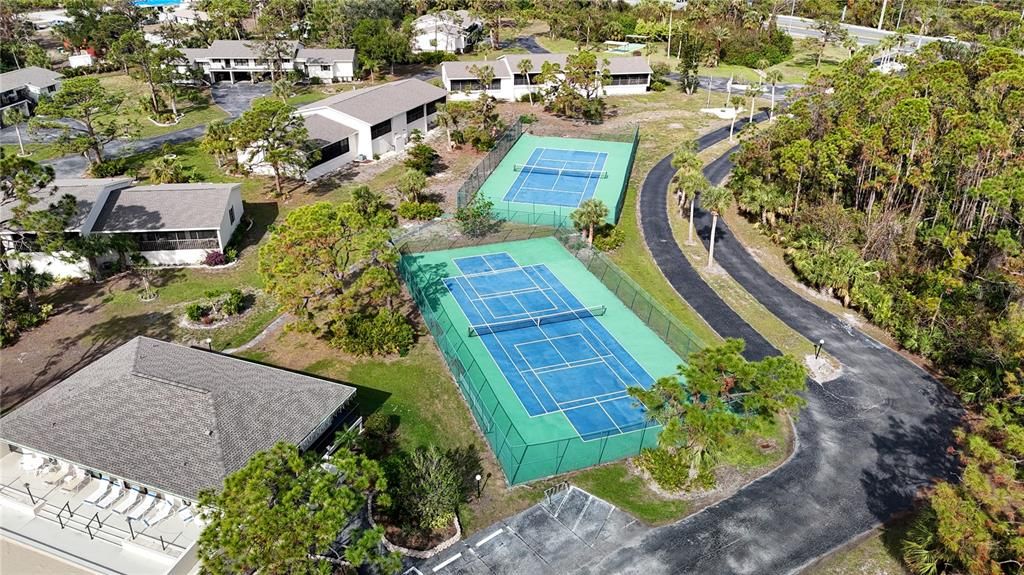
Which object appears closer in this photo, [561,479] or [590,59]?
[561,479]

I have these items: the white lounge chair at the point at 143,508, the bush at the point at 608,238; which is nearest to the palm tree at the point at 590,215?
the bush at the point at 608,238

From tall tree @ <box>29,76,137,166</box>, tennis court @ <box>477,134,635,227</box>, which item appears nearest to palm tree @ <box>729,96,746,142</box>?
tennis court @ <box>477,134,635,227</box>

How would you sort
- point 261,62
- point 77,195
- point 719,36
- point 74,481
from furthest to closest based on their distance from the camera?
point 719,36
point 261,62
point 77,195
point 74,481

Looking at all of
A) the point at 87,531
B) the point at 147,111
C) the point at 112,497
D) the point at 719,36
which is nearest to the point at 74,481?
the point at 112,497

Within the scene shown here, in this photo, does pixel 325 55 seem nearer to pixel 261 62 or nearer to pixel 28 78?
pixel 261 62

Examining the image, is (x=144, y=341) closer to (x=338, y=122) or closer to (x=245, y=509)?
(x=245, y=509)

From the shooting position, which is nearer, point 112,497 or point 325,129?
point 112,497

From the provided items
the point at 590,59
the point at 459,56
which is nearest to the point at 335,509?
the point at 590,59
